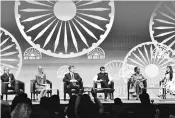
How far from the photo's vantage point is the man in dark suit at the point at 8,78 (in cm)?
963

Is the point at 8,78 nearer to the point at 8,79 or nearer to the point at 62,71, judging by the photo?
the point at 8,79

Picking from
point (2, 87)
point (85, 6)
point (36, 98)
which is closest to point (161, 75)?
point (85, 6)

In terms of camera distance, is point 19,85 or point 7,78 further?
point 19,85

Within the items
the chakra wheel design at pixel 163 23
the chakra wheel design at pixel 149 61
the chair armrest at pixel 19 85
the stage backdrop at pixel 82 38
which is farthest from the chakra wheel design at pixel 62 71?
the chakra wheel design at pixel 163 23

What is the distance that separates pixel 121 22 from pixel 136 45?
0.72 meters

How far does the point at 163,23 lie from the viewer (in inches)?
426

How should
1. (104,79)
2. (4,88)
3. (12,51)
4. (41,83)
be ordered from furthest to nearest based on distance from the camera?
(12,51), (104,79), (41,83), (4,88)

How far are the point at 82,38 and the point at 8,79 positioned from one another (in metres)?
A: 2.23

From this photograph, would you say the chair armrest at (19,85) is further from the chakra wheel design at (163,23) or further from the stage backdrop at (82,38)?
the chakra wheel design at (163,23)

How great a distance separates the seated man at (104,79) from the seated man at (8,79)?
1955mm

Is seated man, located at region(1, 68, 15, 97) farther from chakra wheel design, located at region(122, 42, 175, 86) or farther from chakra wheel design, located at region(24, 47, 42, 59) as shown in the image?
chakra wheel design, located at region(122, 42, 175, 86)

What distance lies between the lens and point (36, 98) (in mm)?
9609

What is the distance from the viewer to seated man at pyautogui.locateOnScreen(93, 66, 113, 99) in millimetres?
9758

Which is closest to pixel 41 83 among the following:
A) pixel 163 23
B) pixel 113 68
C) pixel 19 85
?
pixel 19 85
